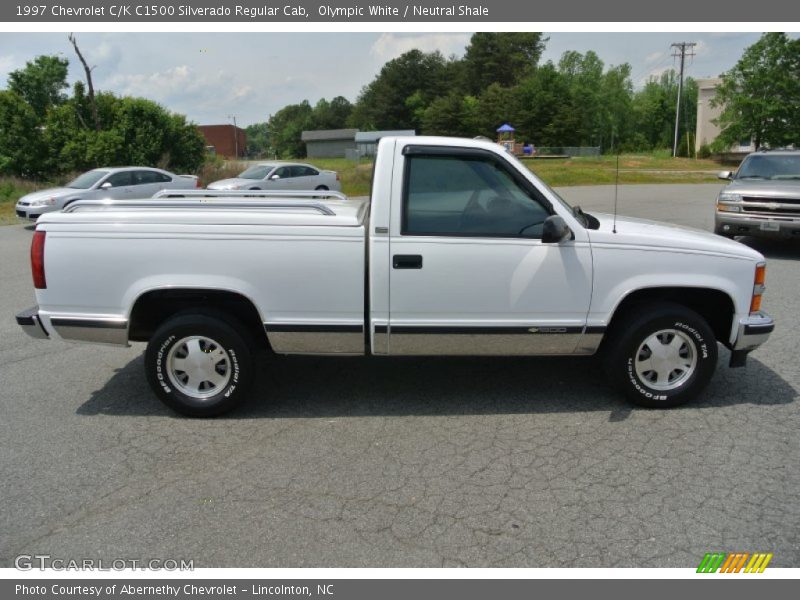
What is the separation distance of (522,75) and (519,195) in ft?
289

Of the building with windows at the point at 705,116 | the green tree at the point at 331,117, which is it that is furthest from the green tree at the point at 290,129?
the building with windows at the point at 705,116

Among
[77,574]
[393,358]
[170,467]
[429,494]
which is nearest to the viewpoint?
[77,574]

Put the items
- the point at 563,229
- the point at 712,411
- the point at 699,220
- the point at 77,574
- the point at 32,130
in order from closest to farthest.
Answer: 1. the point at 77,574
2. the point at 563,229
3. the point at 712,411
4. the point at 699,220
5. the point at 32,130

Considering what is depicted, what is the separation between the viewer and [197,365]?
448 cm

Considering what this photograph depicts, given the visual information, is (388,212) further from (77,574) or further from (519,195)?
(77,574)

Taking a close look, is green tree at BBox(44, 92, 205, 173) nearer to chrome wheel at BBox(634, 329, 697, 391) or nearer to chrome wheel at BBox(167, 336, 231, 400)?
chrome wheel at BBox(167, 336, 231, 400)

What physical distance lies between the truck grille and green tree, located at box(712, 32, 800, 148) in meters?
36.4

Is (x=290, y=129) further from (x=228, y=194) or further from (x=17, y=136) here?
(x=228, y=194)

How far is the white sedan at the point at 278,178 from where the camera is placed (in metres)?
19.9

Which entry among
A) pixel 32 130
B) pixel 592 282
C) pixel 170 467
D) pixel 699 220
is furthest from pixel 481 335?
pixel 32 130

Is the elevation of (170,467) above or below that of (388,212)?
below

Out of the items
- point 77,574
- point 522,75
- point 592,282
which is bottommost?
point 77,574

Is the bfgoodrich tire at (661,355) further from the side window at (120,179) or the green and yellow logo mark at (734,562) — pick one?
the side window at (120,179)

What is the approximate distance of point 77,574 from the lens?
299cm
